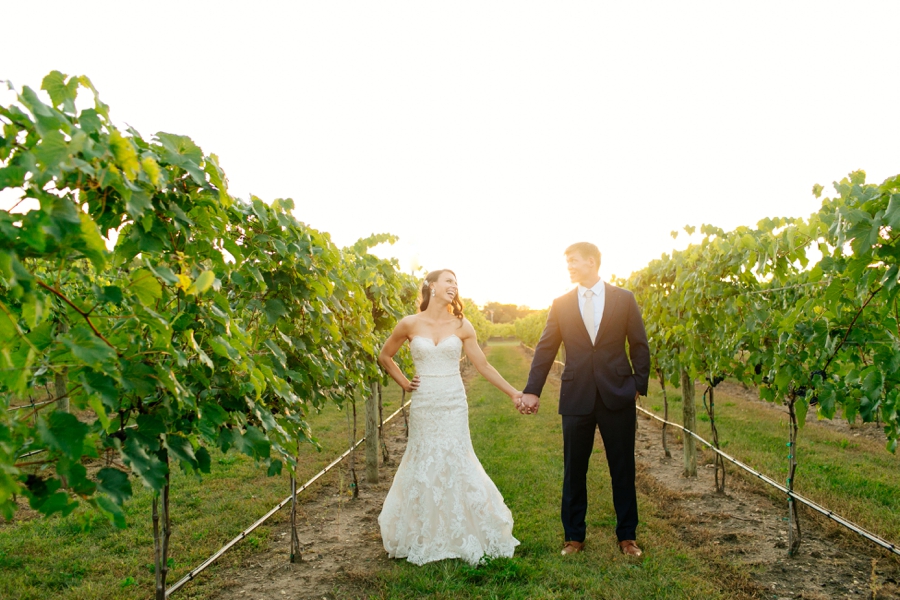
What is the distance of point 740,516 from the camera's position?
15.6 ft

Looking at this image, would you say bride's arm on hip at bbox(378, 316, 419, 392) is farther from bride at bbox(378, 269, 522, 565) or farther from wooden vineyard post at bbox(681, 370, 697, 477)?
wooden vineyard post at bbox(681, 370, 697, 477)

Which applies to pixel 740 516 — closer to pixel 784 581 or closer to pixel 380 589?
pixel 784 581

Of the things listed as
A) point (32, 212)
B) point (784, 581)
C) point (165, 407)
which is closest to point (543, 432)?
point (784, 581)

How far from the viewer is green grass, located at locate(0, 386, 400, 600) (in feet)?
12.0

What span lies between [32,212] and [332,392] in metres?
2.84

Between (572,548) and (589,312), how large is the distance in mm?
1607

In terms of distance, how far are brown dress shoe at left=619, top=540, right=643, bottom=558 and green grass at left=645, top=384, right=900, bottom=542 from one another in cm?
179

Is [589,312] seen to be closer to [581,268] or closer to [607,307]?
[607,307]

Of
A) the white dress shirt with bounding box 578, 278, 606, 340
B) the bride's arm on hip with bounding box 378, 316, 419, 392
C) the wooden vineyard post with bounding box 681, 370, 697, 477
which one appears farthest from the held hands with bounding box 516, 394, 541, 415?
the wooden vineyard post with bounding box 681, 370, 697, 477

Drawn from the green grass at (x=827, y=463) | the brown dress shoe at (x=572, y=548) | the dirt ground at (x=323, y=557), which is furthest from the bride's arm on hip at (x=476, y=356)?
the green grass at (x=827, y=463)

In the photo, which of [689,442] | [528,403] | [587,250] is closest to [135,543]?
[528,403]

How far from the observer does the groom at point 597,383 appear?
3.84 metres

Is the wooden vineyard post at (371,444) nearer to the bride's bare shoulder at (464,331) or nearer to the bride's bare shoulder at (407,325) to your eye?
the bride's bare shoulder at (407,325)

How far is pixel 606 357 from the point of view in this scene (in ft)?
12.6
